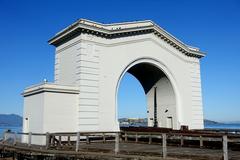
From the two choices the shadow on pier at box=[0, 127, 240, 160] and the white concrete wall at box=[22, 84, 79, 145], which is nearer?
the shadow on pier at box=[0, 127, 240, 160]

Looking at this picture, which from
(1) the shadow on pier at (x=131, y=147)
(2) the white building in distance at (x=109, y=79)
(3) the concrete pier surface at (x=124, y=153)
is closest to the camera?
(3) the concrete pier surface at (x=124, y=153)

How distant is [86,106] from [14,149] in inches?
233

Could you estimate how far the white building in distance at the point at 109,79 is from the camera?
75.8 feet

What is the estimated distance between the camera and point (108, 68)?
25.4m

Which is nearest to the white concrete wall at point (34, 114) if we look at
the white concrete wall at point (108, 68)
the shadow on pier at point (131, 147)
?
the shadow on pier at point (131, 147)

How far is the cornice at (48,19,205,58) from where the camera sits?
24469 millimetres

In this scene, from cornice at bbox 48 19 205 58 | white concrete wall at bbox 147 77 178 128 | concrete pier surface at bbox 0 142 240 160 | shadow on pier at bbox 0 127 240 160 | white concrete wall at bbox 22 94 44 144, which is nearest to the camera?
concrete pier surface at bbox 0 142 240 160

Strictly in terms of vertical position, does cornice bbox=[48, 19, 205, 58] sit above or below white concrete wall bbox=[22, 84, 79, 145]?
above

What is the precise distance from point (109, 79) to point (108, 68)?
0.89m

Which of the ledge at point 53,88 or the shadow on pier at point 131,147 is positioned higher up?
the ledge at point 53,88

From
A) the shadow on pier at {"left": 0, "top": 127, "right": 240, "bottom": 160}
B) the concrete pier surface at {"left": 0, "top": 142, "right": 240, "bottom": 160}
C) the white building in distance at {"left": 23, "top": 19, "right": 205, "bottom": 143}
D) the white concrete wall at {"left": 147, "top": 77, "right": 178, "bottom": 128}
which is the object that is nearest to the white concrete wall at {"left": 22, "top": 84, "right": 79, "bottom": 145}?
the white building in distance at {"left": 23, "top": 19, "right": 205, "bottom": 143}

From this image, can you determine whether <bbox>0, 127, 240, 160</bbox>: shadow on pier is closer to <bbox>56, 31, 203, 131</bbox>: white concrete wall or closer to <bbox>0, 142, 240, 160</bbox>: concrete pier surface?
<bbox>0, 142, 240, 160</bbox>: concrete pier surface

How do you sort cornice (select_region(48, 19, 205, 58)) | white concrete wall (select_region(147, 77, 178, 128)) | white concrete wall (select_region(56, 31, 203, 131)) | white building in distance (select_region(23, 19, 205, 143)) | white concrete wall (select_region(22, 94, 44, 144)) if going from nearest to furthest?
1. white concrete wall (select_region(22, 94, 44, 144))
2. white building in distance (select_region(23, 19, 205, 143))
3. white concrete wall (select_region(56, 31, 203, 131))
4. cornice (select_region(48, 19, 205, 58))
5. white concrete wall (select_region(147, 77, 178, 128))

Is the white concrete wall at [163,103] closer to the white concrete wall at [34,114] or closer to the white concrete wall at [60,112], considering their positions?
the white concrete wall at [60,112]
